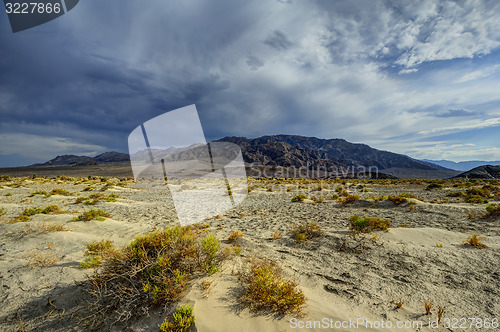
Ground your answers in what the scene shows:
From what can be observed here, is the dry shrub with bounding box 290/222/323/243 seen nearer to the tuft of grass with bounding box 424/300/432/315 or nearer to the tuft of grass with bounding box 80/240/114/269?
the tuft of grass with bounding box 424/300/432/315

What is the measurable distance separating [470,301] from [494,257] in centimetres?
289

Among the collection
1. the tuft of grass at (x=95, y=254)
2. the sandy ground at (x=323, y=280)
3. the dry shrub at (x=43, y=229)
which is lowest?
the sandy ground at (x=323, y=280)

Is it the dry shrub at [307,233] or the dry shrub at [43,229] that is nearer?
the dry shrub at [307,233]

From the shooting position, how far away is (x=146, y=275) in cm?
386

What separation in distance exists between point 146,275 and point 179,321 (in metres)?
1.16

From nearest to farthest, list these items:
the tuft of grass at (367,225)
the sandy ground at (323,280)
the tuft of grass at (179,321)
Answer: the tuft of grass at (179,321), the sandy ground at (323,280), the tuft of grass at (367,225)

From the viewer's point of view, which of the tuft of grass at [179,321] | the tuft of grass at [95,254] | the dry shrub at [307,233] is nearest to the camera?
the tuft of grass at [179,321]

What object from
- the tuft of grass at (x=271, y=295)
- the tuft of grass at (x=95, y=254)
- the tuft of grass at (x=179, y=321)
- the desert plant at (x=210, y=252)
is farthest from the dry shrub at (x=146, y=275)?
the tuft of grass at (x=271, y=295)

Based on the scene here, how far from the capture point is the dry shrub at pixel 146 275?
3463mm

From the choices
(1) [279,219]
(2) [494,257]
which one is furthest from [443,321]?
(1) [279,219]

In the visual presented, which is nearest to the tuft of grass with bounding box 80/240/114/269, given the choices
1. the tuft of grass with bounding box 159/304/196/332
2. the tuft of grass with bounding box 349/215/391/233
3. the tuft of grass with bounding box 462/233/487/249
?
the tuft of grass with bounding box 159/304/196/332

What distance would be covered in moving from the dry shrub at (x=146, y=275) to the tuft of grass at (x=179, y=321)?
350 millimetres

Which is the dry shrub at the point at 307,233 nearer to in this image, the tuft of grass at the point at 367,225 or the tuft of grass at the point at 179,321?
the tuft of grass at the point at 367,225

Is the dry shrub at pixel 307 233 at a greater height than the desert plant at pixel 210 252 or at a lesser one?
lesser
